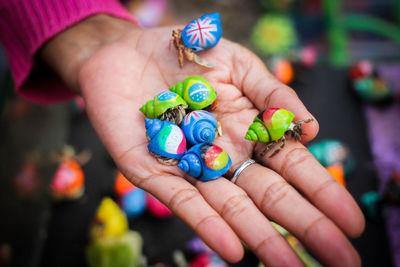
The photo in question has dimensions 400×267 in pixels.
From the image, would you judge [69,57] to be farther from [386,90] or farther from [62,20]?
[386,90]

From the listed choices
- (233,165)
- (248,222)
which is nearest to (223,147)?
(233,165)

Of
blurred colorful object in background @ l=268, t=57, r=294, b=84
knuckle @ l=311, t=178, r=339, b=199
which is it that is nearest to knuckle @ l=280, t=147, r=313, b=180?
knuckle @ l=311, t=178, r=339, b=199

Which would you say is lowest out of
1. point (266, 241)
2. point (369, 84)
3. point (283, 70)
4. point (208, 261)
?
point (208, 261)

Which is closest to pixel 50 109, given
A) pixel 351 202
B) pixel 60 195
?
pixel 60 195

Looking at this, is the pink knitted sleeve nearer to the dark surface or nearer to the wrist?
the wrist

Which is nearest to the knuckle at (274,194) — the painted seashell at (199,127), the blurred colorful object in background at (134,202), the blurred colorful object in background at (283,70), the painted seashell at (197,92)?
the painted seashell at (199,127)

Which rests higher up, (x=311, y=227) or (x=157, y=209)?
(x=311, y=227)

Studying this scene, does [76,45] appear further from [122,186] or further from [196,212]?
[196,212]
